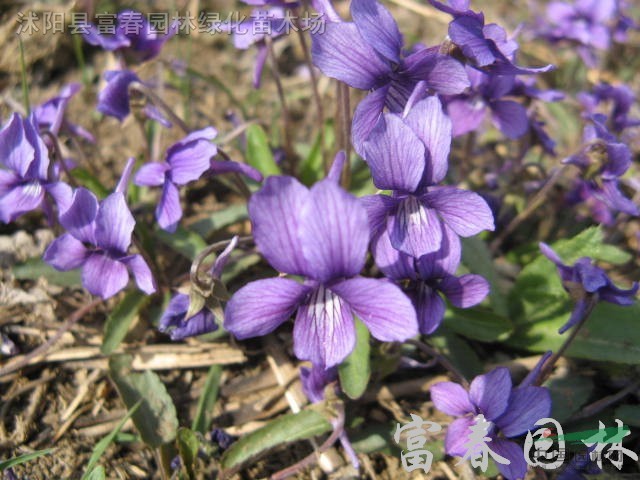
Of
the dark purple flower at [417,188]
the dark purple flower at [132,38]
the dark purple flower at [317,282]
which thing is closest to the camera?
the dark purple flower at [317,282]

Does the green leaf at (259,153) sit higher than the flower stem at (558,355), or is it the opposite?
the green leaf at (259,153)

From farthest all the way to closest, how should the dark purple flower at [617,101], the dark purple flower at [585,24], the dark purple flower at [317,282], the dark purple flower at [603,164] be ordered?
the dark purple flower at [585,24], the dark purple flower at [617,101], the dark purple flower at [603,164], the dark purple flower at [317,282]

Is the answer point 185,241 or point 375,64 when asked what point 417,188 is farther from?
point 185,241

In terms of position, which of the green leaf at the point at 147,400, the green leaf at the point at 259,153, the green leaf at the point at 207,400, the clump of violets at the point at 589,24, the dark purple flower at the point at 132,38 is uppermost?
the dark purple flower at the point at 132,38

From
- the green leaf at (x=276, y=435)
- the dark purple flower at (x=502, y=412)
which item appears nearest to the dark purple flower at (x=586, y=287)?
the dark purple flower at (x=502, y=412)

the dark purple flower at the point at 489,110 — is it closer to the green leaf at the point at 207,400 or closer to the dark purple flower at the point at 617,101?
the dark purple flower at the point at 617,101
